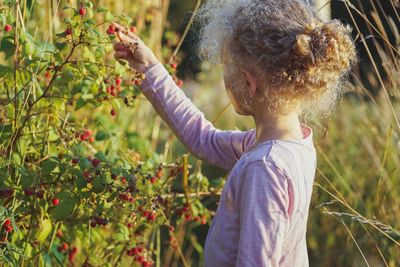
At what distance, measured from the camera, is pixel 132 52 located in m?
2.03

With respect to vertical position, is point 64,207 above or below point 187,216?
above

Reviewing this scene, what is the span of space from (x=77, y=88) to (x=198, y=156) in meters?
0.39

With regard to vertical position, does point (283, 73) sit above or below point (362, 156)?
above

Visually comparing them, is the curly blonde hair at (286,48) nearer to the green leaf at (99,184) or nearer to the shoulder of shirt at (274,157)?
the shoulder of shirt at (274,157)

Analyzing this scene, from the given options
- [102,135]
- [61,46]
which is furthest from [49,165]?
[102,135]

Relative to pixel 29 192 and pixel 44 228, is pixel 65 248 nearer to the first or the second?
pixel 44 228

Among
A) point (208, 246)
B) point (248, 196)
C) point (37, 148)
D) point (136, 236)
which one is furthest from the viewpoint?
point (136, 236)

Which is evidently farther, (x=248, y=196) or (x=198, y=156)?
(x=198, y=156)

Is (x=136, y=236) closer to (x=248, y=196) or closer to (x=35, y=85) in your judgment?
(x=35, y=85)

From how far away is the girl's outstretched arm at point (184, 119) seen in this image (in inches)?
84.2

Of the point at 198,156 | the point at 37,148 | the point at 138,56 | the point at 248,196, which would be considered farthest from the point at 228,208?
the point at 37,148

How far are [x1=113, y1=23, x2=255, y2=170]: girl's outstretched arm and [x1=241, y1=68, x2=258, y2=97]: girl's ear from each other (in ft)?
0.90

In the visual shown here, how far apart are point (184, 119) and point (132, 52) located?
0.84 ft

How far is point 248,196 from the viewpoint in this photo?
5.74ft
